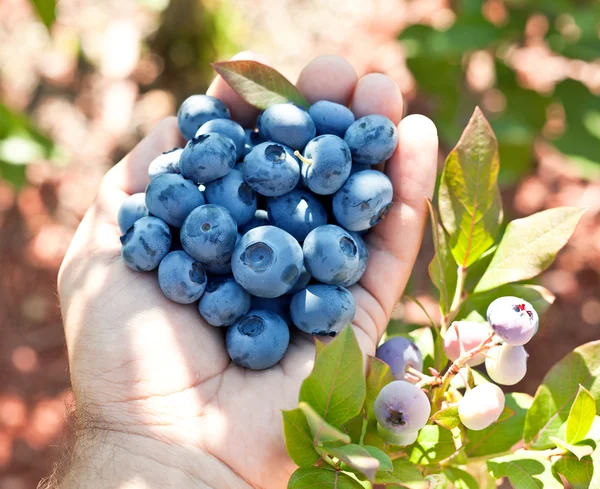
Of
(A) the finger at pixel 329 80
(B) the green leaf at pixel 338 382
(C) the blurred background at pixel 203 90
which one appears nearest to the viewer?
(B) the green leaf at pixel 338 382

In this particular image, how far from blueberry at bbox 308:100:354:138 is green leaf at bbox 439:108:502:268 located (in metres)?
0.37

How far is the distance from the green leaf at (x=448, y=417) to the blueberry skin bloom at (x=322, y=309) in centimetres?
35

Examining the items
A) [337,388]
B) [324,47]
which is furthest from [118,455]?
[324,47]

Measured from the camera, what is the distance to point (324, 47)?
3.42 metres

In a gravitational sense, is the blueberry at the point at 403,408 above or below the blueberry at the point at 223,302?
above

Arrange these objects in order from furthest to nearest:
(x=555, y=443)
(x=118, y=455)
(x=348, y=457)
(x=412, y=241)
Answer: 1. (x=412, y=241)
2. (x=118, y=455)
3. (x=555, y=443)
4. (x=348, y=457)

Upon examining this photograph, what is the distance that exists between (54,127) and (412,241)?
2.26 m

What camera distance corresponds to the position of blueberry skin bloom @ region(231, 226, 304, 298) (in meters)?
1.32

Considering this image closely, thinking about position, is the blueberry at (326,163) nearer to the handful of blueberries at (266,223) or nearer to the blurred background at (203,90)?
the handful of blueberries at (266,223)

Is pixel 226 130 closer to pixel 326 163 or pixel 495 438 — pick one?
pixel 326 163

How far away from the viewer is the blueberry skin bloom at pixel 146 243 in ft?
4.56

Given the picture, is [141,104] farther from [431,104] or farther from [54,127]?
[431,104]

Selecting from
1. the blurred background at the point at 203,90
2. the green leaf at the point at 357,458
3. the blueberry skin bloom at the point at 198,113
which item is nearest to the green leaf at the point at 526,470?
the green leaf at the point at 357,458

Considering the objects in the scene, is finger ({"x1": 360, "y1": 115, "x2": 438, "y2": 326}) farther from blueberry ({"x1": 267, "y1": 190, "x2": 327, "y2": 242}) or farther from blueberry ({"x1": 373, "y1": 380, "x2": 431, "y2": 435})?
blueberry ({"x1": 373, "y1": 380, "x2": 431, "y2": 435})
